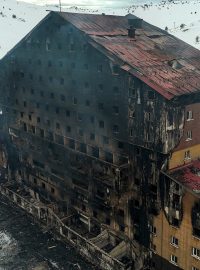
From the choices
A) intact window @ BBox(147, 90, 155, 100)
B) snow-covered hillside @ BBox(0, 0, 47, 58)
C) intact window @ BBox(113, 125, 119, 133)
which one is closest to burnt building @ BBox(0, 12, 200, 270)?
intact window @ BBox(147, 90, 155, 100)

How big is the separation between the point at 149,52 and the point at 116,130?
9594mm

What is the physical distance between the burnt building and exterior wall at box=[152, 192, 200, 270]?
0.11 meters

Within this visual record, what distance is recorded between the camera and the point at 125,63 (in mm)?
35938

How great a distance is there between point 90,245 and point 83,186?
22.8 ft

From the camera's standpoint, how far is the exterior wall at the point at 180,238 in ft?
109

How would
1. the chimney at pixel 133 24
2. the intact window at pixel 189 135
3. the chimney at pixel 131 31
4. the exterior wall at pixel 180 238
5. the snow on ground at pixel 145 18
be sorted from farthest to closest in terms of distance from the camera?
the snow on ground at pixel 145 18
the chimney at pixel 133 24
the chimney at pixel 131 31
the intact window at pixel 189 135
the exterior wall at pixel 180 238

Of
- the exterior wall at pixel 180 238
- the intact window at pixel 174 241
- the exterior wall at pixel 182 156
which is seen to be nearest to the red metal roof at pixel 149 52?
the exterior wall at pixel 182 156

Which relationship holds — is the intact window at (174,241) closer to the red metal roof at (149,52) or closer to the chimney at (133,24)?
the red metal roof at (149,52)

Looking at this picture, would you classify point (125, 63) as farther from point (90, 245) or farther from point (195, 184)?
point (90, 245)

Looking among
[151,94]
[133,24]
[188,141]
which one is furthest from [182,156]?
[133,24]

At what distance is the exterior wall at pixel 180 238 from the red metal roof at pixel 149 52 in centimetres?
1058

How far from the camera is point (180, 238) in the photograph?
34.7 m

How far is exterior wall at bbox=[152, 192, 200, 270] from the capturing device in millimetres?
33375

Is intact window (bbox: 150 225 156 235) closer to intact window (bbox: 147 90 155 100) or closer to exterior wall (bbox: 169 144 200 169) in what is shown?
exterior wall (bbox: 169 144 200 169)
